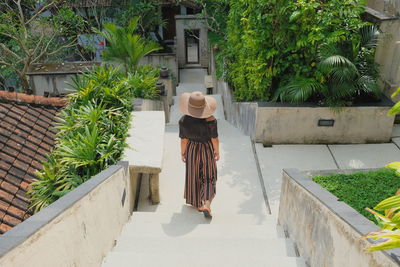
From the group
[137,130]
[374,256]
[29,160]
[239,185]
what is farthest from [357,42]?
[29,160]

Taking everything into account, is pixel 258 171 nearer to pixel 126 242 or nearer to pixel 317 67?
pixel 317 67

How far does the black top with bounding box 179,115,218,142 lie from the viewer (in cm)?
470

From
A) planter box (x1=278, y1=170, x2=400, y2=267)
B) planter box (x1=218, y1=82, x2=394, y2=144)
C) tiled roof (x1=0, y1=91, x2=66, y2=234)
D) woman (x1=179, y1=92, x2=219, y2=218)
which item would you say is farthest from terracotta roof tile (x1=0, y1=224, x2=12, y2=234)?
planter box (x1=218, y1=82, x2=394, y2=144)

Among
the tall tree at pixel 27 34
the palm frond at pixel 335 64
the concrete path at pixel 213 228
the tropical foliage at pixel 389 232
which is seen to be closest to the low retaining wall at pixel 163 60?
the tall tree at pixel 27 34

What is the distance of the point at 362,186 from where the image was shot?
15.2 feet

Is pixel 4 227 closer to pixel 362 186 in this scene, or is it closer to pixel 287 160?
pixel 362 186

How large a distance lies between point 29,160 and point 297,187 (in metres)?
3.43

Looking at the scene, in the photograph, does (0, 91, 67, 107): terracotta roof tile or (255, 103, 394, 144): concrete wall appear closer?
(0, 91, 67, 107): terracotta roof tile

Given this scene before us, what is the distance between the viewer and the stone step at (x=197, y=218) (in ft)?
16.5

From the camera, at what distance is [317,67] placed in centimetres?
648

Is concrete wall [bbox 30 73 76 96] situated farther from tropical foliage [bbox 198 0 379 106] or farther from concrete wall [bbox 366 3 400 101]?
concrete wall [bbox 366 3 400 101]

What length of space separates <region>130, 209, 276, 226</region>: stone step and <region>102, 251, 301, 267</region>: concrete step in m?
1.10

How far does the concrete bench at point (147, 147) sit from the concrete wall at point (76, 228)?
0.94 ft

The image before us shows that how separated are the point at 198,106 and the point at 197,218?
1.57 metres
